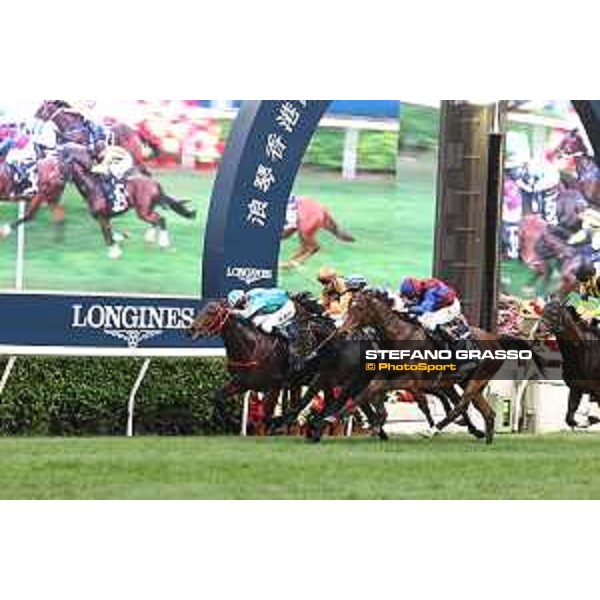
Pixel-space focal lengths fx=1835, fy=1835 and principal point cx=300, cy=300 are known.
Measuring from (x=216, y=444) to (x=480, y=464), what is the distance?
129cm

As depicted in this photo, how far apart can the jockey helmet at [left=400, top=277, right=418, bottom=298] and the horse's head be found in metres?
0.89

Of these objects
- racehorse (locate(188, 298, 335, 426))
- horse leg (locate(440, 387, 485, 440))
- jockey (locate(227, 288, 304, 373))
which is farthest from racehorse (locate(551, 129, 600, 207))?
jockey (locate(227, 288, 304, 373))

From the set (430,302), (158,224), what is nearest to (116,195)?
(158,224)

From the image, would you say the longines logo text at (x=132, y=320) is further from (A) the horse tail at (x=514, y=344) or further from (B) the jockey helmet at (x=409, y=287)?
(A) the horse tail at (x=514, y=344)

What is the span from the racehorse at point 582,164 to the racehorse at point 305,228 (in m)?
1.23

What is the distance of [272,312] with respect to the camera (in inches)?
349

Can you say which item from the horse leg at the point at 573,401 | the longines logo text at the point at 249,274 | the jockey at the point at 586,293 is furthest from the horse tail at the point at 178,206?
the horse leg at the point at 573,401

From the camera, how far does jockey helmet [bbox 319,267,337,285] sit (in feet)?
28.9

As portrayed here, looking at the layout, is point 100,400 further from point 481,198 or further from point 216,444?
point 481,198

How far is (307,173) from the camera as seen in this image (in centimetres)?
880

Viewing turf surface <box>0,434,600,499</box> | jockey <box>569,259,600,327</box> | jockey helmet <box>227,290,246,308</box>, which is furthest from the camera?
jockey <box>569,259,600,327</box>

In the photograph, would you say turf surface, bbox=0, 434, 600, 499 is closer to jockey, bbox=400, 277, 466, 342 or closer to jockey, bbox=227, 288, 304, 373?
jockey, bbox=227, 288, 304, 373

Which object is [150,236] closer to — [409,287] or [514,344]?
[409,287]

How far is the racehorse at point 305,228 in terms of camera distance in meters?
8.77
